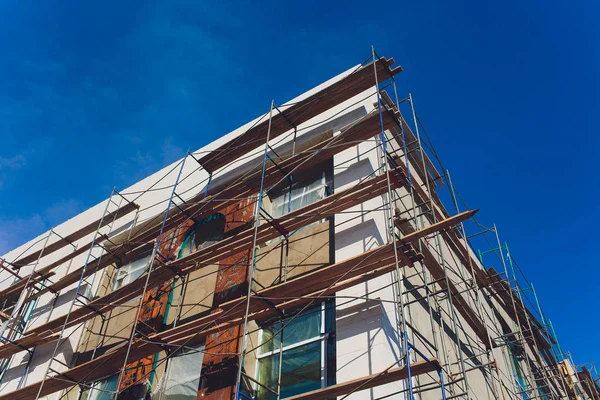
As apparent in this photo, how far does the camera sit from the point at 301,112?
13578mm

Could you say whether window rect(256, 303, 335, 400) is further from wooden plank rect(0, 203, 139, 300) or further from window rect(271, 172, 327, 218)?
wooden plank rect(0, 203, 139, 300)

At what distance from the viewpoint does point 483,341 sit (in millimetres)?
13094

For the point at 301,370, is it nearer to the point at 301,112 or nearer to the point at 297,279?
the point at 297,279

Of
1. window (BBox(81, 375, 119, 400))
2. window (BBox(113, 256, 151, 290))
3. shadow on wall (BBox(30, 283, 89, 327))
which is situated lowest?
window (BBox(81, 375, 119, 400))

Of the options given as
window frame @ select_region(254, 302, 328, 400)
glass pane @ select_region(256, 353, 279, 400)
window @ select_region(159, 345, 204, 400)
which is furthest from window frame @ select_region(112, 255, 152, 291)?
glass pane @ select_region(256, 353, 279, 400)

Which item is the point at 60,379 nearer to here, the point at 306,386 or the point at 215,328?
the point at 215,328

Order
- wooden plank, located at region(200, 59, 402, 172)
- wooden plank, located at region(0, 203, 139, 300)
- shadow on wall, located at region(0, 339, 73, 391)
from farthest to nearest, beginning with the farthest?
wooden plank, located at region(0, 203, 139, 300) → shadow on wall, located at region(0, 339, 73, 391) → wooden plank, located at region(200, 59, 402, 172)

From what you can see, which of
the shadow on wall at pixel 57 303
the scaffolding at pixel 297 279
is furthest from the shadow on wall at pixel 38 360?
the shadow on wall at pixel 57 303

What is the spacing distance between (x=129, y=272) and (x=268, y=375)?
7.16 m

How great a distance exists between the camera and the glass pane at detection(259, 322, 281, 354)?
9930 millimetres

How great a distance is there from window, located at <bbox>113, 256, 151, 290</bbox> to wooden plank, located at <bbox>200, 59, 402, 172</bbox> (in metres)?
3.16

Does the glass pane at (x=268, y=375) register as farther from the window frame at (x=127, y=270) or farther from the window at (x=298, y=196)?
the window frame at (x=127, y=270)

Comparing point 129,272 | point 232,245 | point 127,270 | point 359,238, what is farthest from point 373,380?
point 127,270

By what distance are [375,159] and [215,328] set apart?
470 cm
